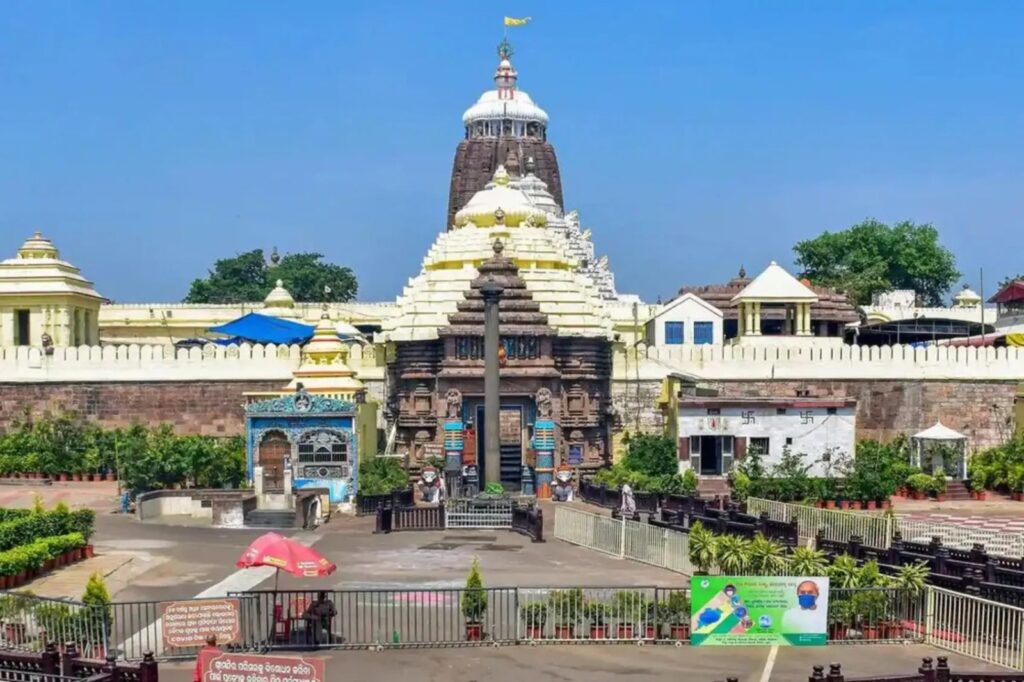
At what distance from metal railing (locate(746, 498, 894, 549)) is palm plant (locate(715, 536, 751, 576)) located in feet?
14.7

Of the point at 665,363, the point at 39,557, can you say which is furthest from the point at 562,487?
the point at 39,557

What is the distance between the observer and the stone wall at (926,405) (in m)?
45.1

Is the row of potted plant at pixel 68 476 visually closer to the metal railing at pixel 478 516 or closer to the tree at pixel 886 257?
the metal railing at pixel 478 516

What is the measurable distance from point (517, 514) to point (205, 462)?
10967 mm

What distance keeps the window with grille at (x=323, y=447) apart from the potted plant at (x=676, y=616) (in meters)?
18.0

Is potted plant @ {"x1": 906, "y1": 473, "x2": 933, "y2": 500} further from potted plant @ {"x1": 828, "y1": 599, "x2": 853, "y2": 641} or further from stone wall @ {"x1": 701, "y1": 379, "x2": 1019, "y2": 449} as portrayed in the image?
potted plant @ {"x1": 828, "y1": 599, "x2": 853, "y2": 641}

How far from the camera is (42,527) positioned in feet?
87.0

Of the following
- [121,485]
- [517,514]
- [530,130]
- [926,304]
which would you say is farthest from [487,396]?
[926,304]

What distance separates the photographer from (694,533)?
23.3 meters

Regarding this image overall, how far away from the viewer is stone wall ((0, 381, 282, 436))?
44.7 meters

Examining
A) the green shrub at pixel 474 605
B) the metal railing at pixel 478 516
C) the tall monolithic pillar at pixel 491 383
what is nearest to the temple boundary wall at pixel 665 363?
the tall monolithic pillar at pixel 491 383

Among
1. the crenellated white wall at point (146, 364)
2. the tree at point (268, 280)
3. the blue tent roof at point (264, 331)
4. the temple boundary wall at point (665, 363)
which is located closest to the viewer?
→ the crenellated white wall at point (146, 364)

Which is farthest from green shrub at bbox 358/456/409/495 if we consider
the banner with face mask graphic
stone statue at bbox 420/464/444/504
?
the banner with face mask graphic

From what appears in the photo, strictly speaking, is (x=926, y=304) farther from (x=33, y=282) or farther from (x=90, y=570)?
(x=90, y=570)
